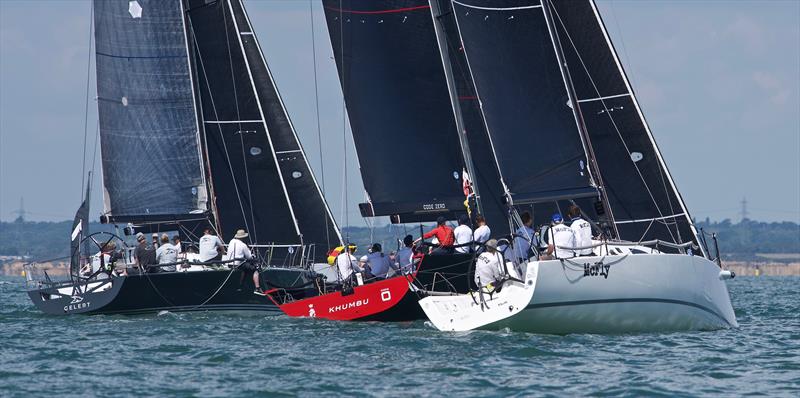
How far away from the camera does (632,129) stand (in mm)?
27000

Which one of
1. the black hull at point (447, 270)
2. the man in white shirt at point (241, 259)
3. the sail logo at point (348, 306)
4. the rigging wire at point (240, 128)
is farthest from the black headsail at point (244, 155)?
the black hull at point (447, 270)

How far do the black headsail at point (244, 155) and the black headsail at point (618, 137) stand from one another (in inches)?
363

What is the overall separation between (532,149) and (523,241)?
1741mm

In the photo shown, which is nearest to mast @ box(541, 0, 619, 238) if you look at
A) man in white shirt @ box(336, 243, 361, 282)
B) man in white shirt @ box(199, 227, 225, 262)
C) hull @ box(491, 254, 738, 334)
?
hull @ box(491, 254, 738, 334)

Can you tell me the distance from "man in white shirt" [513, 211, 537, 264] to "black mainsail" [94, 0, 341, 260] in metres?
11.1

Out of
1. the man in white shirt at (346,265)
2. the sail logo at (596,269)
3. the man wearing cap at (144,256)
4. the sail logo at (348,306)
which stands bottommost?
the sail logo at (348,306)

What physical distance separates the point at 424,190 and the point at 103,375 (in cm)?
1276

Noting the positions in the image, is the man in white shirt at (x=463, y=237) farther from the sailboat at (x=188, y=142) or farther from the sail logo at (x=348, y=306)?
the sailboat at (x=188, y=142)

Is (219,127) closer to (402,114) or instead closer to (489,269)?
(402,114)

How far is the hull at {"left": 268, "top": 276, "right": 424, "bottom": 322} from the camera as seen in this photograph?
26297 millimetres

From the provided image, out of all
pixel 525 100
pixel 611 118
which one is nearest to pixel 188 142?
pixel 611 118

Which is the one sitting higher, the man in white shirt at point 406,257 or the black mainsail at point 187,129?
the black mainsail at point 187,129

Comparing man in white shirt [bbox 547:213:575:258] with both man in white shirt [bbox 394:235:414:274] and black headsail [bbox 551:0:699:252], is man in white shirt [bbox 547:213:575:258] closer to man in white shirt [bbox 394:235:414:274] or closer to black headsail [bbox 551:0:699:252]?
black headsail [bbox 551:0:699:252]

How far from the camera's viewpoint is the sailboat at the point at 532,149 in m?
22.1
